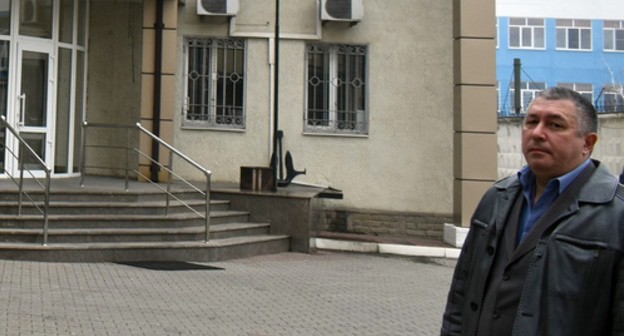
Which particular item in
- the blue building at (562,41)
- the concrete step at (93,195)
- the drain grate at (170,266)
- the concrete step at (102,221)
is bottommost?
the drain grate at (170,266)

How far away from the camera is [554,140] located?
2.79 m

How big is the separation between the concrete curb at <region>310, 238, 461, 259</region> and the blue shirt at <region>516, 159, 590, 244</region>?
9.47 meters

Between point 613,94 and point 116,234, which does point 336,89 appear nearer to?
point 116,234

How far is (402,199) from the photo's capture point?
1412 centimetres

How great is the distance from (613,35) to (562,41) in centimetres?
271

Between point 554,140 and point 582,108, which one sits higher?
point 582,108

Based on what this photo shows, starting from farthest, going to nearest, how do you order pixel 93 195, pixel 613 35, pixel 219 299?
pixel 613 35, pixel 93 195, pixel 219 299

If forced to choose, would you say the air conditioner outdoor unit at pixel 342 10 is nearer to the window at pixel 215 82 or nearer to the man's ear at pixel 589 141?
the window at pixel 215 82

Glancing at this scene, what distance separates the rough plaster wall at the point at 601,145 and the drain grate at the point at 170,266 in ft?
41.6

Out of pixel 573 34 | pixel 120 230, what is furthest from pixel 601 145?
pixel 573 34

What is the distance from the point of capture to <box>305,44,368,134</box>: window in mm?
14266

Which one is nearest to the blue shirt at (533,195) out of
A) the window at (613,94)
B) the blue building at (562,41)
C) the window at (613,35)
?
the window at (613,94)

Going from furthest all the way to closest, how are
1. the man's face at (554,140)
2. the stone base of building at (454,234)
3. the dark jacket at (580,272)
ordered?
1. the stone base of building at (454,234)
2. the man's face at (554,140)
3. the dark jacket at (580,272)

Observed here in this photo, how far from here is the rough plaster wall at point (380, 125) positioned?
46.2ft
